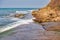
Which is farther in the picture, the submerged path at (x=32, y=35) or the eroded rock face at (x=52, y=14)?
the eroded rock face at (x=52, y=14)

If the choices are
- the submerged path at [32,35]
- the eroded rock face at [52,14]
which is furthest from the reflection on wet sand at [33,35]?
the eroded rock face at [52,14]

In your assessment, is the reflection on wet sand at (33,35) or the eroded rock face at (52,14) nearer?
the reflection on wet sand at (33,35)

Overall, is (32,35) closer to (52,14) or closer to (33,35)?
(33,35)

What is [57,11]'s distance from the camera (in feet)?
42.1

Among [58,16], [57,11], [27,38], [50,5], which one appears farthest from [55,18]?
[27,38]

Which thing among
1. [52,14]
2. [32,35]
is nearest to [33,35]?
[32,35]

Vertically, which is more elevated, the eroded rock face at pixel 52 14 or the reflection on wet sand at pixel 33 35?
the reflection on wet sand at pixel 33 35

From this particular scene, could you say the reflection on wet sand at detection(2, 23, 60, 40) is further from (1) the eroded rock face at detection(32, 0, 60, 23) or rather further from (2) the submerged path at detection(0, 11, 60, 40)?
(1) the eroded rock face at detection(32, 0, 60, 23)

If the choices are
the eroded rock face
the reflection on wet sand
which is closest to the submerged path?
the reflection on wet sand

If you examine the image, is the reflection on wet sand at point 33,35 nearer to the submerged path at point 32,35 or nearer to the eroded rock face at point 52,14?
the submerged path at point 32,35

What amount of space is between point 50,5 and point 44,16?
2211 millimetres

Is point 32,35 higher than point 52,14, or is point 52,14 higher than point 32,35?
point 32,35

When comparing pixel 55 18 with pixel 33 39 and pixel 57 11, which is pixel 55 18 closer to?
pixel 57 11

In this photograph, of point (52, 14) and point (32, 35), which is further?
point (52, 14)
